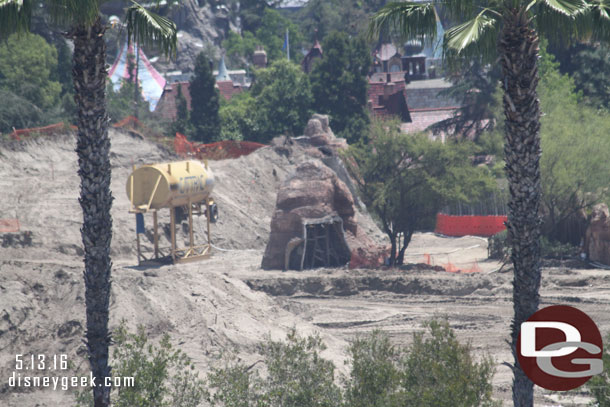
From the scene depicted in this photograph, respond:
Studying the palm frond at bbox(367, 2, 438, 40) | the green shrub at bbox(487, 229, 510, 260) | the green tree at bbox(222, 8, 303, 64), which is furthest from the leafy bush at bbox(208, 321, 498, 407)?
the green tree at bbox(222, 8, 303, 64)

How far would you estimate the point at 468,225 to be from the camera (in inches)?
1742

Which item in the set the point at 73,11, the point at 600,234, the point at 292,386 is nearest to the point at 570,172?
the point at 600,234

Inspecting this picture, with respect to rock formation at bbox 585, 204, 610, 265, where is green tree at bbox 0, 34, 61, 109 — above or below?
above

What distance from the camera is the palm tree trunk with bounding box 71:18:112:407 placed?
11.9 m

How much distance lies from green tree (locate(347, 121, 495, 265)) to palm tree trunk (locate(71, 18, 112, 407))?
22852mm

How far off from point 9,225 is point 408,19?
23651mm

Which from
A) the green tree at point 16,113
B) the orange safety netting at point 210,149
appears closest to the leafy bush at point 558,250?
the orange safety netting at point 210,149

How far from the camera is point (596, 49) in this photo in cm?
4984

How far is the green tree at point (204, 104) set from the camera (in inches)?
2255

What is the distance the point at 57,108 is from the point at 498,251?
28592 mm

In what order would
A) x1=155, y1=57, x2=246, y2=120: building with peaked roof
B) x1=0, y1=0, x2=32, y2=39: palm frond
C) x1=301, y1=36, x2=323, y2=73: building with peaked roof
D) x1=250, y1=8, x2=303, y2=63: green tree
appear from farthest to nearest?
1. x1=250, y1=8, x2=303, y2=63: green tree
2. x1=301, y1=36, x2=323, y2=73: building with peaked roof
3. x1=155, y1=57, x2=246, y2=120: building with peaked roof
4. x1=0, y1=0, x2=32, y2=39: palm frond

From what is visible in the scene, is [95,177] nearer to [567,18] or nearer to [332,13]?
[567,18]

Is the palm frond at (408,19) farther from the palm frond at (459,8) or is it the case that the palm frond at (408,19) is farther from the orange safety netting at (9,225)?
the orange safety netting at (9,225)

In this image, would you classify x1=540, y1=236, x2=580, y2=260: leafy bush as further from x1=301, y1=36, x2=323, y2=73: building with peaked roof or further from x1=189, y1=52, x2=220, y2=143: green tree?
x1=301, y1=36, x2=323, y2=73: building with peaked roof
